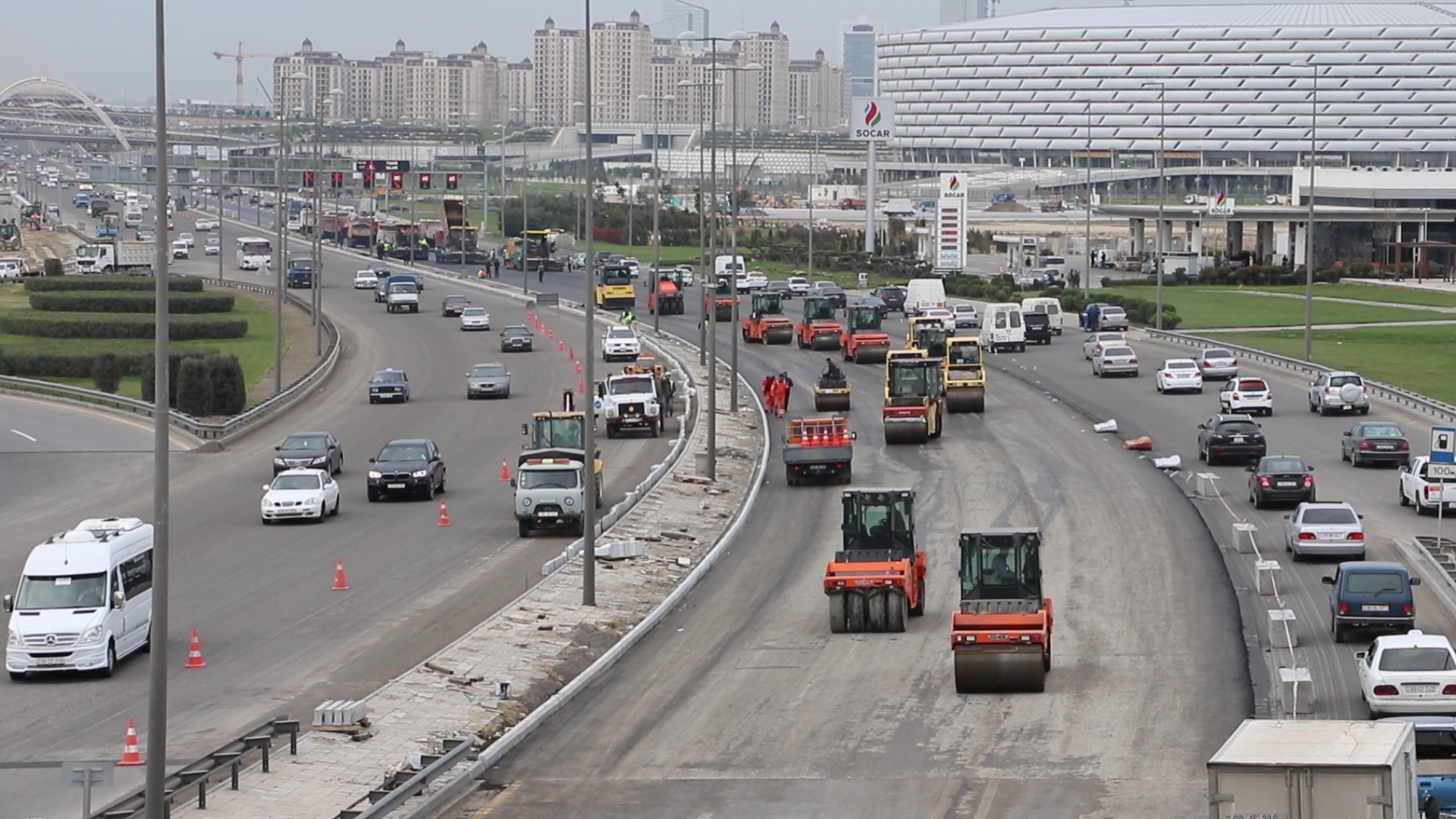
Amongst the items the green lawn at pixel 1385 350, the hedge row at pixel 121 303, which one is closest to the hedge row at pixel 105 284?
the hedge row at pixel 121 303

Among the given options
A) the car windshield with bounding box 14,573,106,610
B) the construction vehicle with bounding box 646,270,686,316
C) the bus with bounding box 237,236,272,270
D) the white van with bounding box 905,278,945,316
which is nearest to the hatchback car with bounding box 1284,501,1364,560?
the car windshield with bounding box 14,573,106,610

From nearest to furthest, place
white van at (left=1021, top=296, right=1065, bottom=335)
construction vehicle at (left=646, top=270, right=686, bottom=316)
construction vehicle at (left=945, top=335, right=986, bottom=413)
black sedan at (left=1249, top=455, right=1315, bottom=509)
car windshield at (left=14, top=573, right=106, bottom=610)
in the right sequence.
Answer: car windshield at (left=14, top=573, right=106, bottom=610) → black sedan at (left=1249, top=455, right=1315, bottom=509) → construction vehicle at (left=945, top=335, right=986, bottom=413) → white van at (left=1021, top=296, right=1065, bottom=335) → construction vehicle at (left=646, top=270, right=686, bottom=316)

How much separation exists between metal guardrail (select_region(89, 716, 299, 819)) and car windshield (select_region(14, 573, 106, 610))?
5949 millimetres

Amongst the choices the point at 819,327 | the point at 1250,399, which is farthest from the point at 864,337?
the point at 1250,399

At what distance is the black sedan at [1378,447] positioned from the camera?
51781 mm

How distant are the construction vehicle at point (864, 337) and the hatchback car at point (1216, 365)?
12372 mm

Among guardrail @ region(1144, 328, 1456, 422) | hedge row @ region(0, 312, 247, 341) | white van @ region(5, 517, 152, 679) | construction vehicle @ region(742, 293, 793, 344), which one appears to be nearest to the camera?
white van @ region(5, 517, 152, 679)

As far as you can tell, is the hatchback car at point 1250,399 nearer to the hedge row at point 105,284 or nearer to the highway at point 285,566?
the highway at point 285,566

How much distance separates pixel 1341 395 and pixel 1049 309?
112ft

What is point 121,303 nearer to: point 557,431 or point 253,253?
point 253,253

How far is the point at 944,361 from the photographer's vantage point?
66438 millimetres

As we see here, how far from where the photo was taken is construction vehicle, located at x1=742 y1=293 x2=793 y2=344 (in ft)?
290

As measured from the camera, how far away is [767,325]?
88250mm

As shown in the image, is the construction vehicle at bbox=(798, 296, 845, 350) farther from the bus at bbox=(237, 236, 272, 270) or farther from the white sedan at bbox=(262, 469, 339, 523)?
the bus at bbox=(237, 236, 272, 270)
